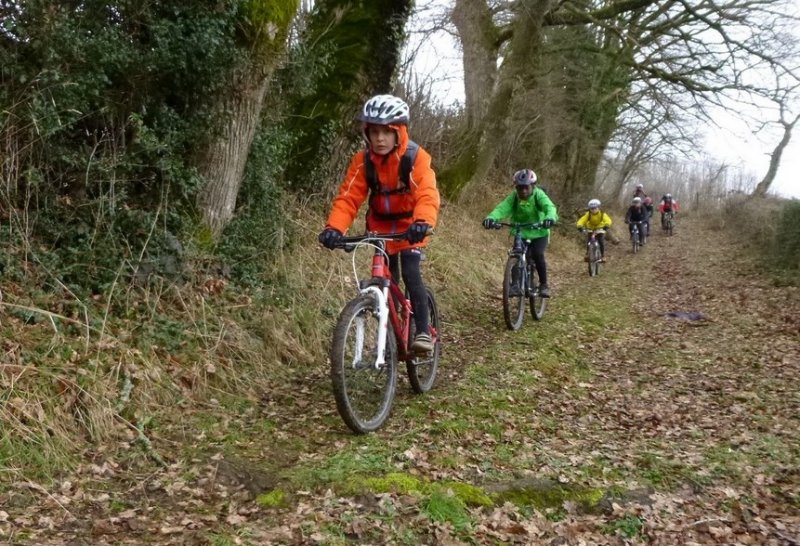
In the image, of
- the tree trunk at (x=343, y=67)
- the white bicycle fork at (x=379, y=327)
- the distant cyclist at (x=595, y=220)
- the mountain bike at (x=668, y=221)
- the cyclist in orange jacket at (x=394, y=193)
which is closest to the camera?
the white bicycle fork at (x=379, y=327)

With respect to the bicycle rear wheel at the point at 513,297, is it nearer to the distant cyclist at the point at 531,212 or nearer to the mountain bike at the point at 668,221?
the distant cyclist at the point at 531,212

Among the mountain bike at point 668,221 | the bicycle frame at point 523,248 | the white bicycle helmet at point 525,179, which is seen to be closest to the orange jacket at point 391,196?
the bicycle frame at point 523,248

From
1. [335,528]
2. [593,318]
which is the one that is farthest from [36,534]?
Result: [593,318]

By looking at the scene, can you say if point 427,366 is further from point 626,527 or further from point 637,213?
point 637,213

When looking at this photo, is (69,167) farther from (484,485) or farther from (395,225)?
(484,485)

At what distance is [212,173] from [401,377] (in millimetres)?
2755

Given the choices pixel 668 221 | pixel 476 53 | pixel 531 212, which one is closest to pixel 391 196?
pixel 531 212

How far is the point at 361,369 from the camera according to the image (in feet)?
15.0

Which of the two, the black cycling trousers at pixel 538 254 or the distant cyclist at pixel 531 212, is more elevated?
the distant cyclist at pixel 531 212

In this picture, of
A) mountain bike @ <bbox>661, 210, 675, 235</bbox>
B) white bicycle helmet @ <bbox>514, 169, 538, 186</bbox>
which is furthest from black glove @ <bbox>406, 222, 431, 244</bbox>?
mountain bike @ <bbox>661, 210, 675, 235</bbox>

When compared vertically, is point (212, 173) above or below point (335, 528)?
above

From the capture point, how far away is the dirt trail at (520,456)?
3420mm

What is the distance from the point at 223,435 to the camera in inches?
180

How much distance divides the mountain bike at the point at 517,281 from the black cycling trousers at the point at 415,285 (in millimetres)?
3275
